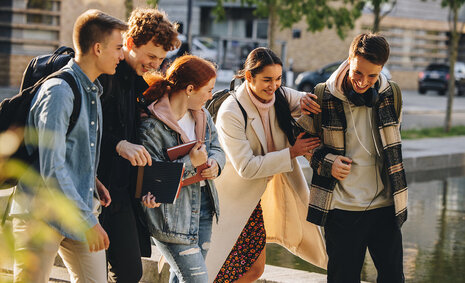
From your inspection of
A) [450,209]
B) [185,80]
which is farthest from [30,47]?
[185,80]

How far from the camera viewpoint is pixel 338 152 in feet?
13.8

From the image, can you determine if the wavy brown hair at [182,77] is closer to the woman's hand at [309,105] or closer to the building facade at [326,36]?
the woman's hand at [309,105]

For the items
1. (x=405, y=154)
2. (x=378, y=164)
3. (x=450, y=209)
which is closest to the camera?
(x=378, y=164)

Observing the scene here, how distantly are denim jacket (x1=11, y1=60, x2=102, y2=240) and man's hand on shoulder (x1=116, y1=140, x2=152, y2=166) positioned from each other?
0.28 metres

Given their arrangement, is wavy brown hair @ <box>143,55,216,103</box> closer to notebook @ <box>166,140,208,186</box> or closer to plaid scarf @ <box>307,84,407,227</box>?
notebook @ <box>166,140,208,186</box>

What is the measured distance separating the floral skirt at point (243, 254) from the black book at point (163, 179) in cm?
101

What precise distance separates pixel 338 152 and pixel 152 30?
119 cm

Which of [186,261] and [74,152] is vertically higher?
[74,152]

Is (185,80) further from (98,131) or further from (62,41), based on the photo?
(62,41)

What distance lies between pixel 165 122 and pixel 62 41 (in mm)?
24832

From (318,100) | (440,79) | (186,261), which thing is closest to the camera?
(186,261)

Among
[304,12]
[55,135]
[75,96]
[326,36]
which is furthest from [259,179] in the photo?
[326,36]

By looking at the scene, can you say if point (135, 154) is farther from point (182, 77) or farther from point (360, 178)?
point (360, 178)

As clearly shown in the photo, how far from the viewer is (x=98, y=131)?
3336mm
